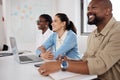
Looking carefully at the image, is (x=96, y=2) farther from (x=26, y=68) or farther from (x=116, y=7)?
(x=116, y=7)

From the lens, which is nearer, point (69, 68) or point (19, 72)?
point (69, 68)

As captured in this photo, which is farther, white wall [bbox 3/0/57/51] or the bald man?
white wall [bbox 3/0/57/51]

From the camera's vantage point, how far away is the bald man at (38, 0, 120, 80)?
138 centimetres

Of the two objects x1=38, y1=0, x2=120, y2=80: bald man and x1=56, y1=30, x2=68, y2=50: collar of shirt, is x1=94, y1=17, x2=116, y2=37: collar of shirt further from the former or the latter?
x1=56, y1=30, x2=68, y2=50: collar of shirt

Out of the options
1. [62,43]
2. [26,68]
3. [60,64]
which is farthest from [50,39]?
[60,64]

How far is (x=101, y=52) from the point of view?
144 cm

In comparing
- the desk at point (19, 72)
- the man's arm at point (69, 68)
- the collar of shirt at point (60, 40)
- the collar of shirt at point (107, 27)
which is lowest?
the desk at point (19, 72)

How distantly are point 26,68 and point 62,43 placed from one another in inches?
29.6

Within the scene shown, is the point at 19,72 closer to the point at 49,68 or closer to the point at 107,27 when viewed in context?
the point at 49,68

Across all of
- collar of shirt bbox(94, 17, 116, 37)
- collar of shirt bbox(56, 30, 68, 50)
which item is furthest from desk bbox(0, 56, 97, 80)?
collar of shirt bbox(56, 30, 68, 50)

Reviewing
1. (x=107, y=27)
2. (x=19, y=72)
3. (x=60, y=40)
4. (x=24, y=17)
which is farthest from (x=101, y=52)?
(x=24, y=17)

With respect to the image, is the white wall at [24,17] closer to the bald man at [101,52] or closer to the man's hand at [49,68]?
the bald man at [101,52]

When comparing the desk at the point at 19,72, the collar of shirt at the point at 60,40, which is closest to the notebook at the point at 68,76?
the desk at the point at 19,72

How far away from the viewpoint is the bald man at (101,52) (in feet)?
4.53
